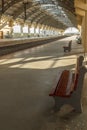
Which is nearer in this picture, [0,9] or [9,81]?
[9,81]

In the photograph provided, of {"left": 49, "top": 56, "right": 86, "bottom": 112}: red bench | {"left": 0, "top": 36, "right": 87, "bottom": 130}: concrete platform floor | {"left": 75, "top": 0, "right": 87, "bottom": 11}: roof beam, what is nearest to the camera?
{"left": 0, "top": 36, "right": 87, "bottom": 130}: concrete platform floor

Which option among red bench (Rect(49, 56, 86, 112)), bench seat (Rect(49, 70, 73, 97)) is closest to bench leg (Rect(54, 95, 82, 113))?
red bench (Rect(49, 56, 86, 112))

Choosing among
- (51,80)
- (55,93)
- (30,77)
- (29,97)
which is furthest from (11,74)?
(55,93)

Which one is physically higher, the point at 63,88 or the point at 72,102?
the point at 63,88

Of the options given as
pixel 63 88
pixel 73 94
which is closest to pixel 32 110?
pixel 63 88

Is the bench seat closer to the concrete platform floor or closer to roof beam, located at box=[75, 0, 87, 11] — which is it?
the concrete platform floor

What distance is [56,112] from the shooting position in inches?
259

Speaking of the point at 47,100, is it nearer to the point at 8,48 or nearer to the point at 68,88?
the point at 68,88

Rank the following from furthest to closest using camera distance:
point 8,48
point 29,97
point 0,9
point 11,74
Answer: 1. point 0,9
2. point 8,48
3. point 11,74
4. point 29,97

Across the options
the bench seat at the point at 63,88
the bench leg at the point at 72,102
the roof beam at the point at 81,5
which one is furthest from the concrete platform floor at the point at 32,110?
the roof beam at the point at 81,5

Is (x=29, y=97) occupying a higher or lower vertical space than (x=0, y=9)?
lower

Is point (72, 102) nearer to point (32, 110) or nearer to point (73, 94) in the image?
point (73, 94)

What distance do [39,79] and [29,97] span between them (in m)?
2.92

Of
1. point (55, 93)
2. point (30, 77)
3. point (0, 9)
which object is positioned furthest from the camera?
point (0, 9)
